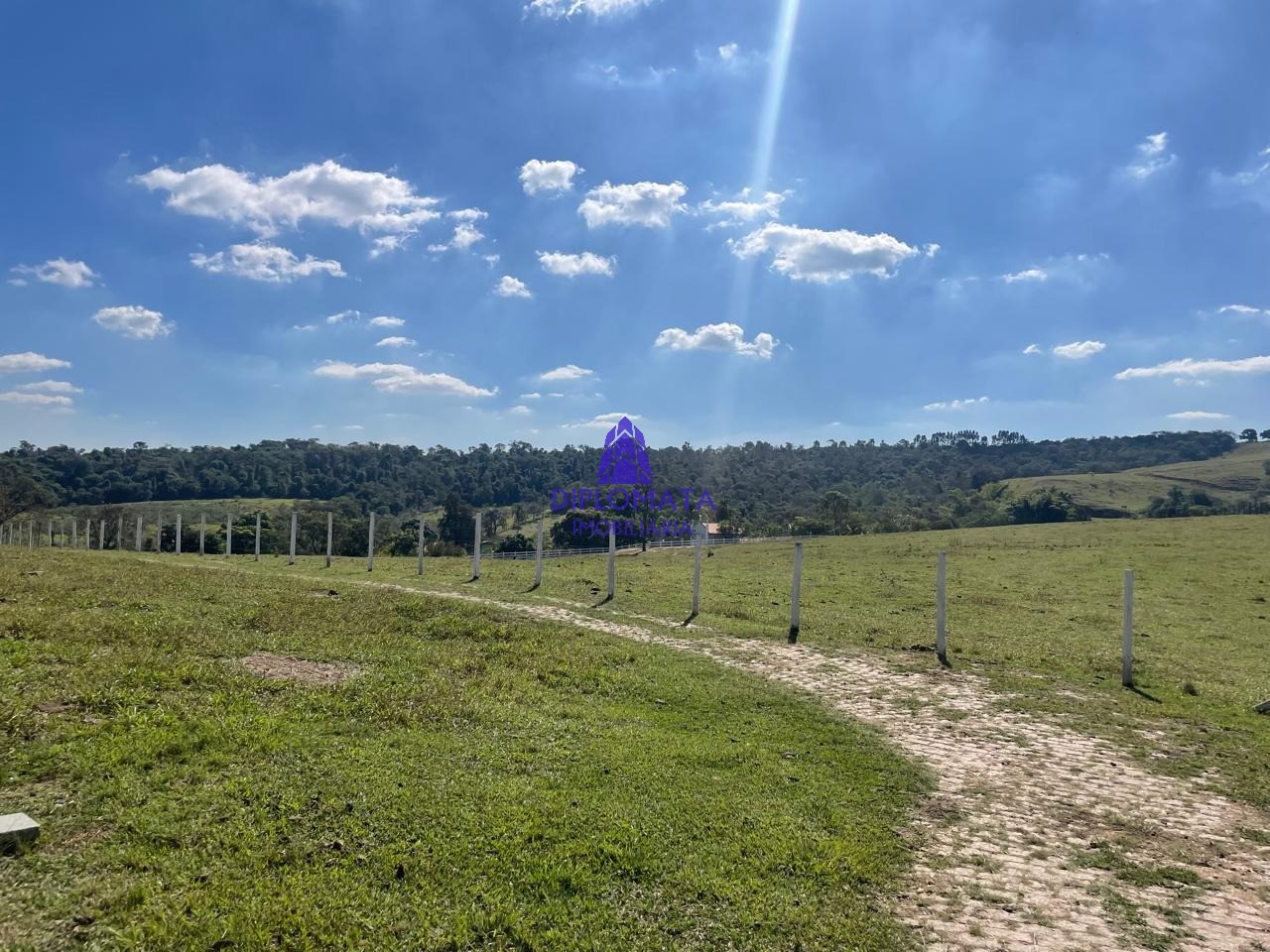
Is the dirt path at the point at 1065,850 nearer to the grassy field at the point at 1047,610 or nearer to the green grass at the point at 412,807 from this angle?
the green grass at the point at 412,807

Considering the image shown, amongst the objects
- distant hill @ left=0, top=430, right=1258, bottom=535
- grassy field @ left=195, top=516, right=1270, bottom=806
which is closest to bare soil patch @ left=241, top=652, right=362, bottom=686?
grassy field @ left=195, top=516, right=1270, bottom=806

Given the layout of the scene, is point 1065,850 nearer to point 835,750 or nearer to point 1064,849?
→ point 1064,849

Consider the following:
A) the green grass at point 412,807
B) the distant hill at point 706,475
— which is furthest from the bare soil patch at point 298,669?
the distant hill at point 706,475

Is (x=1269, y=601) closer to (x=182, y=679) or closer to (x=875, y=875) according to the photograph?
(x=875, y=875)

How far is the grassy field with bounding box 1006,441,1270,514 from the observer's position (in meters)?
106

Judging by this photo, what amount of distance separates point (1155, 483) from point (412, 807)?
481ft

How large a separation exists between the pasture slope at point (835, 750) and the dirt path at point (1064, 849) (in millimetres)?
28

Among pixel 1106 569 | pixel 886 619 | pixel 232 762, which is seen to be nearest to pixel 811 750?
pixel 232 762

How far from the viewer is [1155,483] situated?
120 metres

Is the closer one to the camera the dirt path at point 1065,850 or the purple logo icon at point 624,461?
the dirt path at point 1065,850

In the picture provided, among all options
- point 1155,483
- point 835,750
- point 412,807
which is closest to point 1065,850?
point 835,750

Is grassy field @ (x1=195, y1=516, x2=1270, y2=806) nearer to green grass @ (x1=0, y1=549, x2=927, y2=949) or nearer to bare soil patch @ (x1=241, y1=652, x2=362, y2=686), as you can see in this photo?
green grass @ (x1=0, y1=549, x2=927, y2=949)

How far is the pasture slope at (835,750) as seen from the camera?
461 cm

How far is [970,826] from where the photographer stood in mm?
6230
